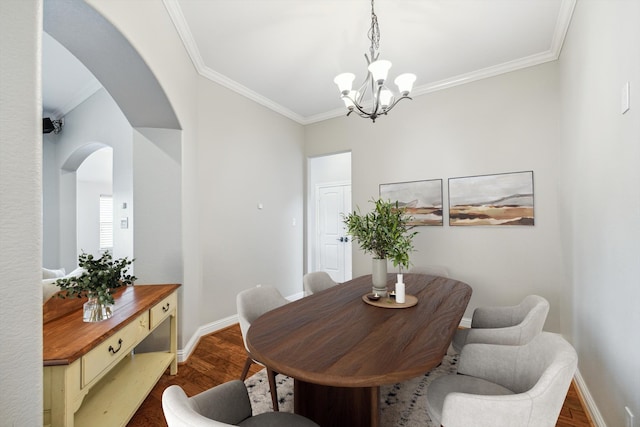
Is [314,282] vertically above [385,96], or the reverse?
[385,96]

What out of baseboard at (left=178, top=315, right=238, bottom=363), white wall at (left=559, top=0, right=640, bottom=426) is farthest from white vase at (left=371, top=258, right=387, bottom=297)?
baseboard at (left=178, top=315, right=238, bottom=363)

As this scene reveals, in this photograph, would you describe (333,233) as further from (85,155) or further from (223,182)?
(85,155)

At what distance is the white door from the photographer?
5371 millimetres

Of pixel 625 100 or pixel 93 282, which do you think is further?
pixel 93 282

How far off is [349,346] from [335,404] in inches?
16.1

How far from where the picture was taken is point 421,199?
139 inches

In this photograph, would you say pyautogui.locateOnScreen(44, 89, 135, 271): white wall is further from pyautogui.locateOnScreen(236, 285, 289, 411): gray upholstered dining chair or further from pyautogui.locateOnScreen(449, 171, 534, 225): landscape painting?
pyautogui.locateOnScreen(449, 171, 534, 225): landscape painting

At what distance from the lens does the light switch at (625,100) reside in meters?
1.32

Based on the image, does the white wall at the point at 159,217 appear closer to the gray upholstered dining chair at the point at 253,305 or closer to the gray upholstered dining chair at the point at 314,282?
the gray upholstered dining chair at the point at 253,305

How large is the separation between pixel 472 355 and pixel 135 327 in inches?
78.0

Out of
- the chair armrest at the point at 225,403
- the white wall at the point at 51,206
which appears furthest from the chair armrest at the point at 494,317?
the white wall at the point at 51,206

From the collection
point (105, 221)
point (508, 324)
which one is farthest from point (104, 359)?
point (105, 221)

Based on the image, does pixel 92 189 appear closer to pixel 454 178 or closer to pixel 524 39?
pixel 454 178

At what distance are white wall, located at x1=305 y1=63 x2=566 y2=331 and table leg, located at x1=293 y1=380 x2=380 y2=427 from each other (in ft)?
7.90
